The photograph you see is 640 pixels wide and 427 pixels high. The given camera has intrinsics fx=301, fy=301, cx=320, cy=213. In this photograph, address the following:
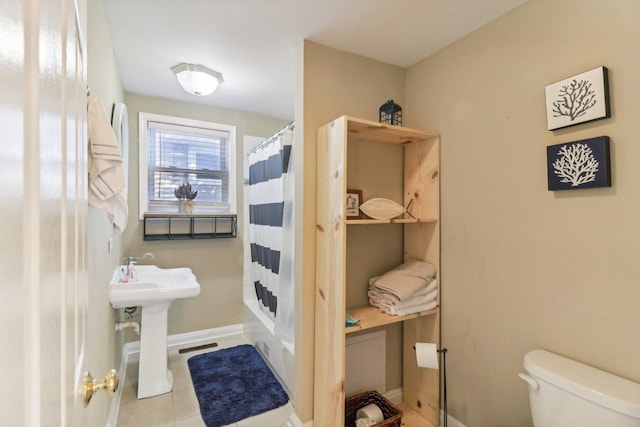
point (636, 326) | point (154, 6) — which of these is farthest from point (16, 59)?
point (636, 326)

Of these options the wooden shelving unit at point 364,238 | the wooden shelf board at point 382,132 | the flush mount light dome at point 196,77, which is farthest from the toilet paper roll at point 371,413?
the flush mount light dome at point 196,77

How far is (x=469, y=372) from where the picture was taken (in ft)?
5.76

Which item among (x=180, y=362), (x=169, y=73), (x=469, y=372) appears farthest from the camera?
(x=180, y=362)

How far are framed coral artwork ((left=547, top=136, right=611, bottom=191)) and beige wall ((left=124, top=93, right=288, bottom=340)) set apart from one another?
2647 mm

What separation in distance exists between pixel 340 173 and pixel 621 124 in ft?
3.87

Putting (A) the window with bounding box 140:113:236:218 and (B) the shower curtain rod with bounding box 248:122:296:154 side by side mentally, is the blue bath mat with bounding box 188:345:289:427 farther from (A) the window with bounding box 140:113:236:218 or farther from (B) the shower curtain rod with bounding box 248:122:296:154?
(B) the shower curtain rod with bounding box 248:122:296:154

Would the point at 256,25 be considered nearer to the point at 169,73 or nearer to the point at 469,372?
the point at 169,73

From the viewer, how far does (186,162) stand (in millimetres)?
3023

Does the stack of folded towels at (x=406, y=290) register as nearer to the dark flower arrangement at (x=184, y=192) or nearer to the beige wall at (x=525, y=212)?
the beige wall at (x=525, y=212)

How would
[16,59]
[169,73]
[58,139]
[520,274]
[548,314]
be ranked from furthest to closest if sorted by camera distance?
1. [169,73]
2. [520,274]
3. [548,314]
4. [58,139]
5. [16,59]

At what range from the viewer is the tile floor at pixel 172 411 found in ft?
→ 6.32

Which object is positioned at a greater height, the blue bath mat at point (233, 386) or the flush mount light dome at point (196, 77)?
the flush mount light dome at point (196, 77)

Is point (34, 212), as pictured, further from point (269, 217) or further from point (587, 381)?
point (269, 217)

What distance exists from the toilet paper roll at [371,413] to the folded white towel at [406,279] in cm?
70
